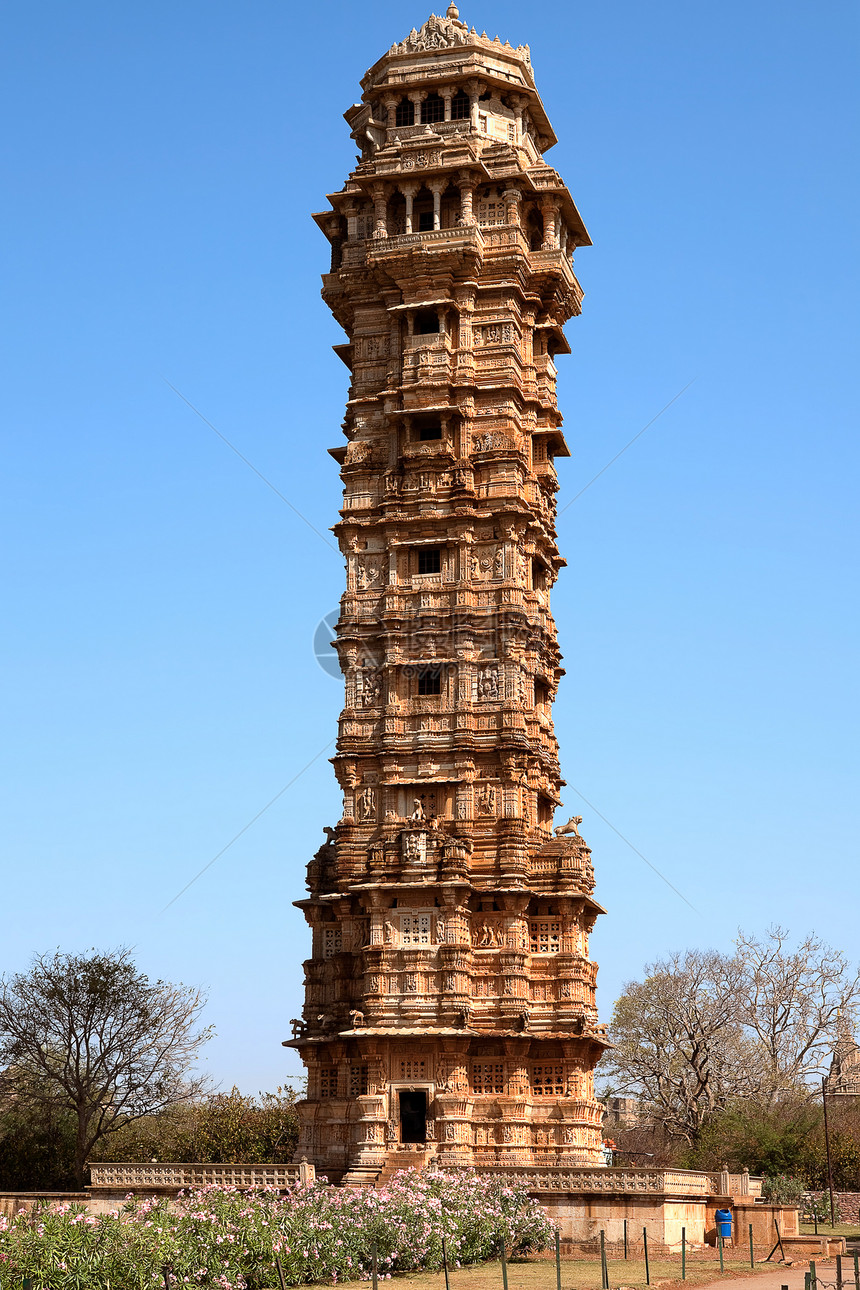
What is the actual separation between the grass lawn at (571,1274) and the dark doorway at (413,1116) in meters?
8.22

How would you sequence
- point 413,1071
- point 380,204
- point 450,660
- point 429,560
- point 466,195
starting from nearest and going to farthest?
1. point 413,1071
2. point 450,660
3. point 429,560
4. point 466,195
5. point 380,204

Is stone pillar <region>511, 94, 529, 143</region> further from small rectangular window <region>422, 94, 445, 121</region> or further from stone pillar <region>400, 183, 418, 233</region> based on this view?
stone pillar <region>400, 183, 418, 233</region>

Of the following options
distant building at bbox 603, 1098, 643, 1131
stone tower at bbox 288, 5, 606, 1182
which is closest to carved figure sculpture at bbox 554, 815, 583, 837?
stone tower at bbox 288, 5, 606, 1182

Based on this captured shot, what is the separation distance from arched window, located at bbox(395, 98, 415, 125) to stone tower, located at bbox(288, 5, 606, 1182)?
8 centimetres

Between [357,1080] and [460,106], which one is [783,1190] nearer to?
[357,1080]

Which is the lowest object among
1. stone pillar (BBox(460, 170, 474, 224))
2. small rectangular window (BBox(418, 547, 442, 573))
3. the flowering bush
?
the flowering bush

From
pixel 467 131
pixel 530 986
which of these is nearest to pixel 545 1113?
pixel 530 986

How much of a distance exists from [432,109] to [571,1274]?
37927 mm

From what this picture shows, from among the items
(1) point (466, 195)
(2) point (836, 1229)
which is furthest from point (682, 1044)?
(1) point (466, 195)

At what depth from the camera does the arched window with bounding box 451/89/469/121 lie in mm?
51000

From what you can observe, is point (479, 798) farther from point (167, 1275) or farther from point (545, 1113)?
point (167, 1275)

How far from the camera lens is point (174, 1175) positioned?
1575 inches

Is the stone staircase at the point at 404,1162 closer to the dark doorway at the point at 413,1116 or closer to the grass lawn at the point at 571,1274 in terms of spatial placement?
the dark doorway at the point at 413,1116

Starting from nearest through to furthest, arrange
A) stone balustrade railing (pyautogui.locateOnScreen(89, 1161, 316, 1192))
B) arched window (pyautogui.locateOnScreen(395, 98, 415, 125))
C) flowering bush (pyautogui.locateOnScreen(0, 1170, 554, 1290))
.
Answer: flowering bush (pyautogui.locateOnScreen(0, 1170, 554, 1290)) < stone balustrade railing (pyautogui.locateOnScreen(89, 1161, 316, 1192)) < arched window (pyautogui.locateOnScreen(395, 98, 415, 125))
